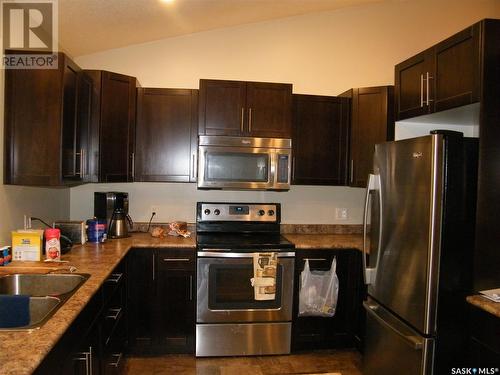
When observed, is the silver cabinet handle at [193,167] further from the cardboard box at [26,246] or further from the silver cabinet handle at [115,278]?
the cardboard box at [26,246]

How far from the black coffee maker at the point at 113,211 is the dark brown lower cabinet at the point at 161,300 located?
0.31 m

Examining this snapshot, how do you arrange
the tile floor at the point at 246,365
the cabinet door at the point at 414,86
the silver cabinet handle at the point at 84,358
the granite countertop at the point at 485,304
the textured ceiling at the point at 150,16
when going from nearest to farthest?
the silver cabinet handle at the point at 84,358
the granite countertop at the point at 485,304
the cabinet door at the point at 414,86
the textured ceiling at the point at 150,16
the tile floor at the point at 246,365

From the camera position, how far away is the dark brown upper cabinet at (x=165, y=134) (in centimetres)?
300

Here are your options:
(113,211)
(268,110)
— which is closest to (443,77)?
(268,110)

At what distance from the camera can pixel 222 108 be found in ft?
9.71

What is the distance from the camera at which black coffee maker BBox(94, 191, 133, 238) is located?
2920 millimetres

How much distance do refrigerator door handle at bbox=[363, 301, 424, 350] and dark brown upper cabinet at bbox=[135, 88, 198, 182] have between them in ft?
5.44

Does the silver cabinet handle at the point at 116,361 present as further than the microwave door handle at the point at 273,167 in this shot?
No

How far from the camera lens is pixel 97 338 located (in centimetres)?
182

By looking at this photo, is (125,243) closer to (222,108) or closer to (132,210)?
(132,210)

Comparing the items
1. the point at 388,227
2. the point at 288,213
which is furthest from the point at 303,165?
the point at 388,227

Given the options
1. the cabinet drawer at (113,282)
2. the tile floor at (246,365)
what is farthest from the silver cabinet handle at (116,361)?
the cabinet drawer at (113,282)

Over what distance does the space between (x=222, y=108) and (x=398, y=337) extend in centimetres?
204

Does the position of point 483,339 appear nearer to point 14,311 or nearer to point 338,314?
point 338,314
